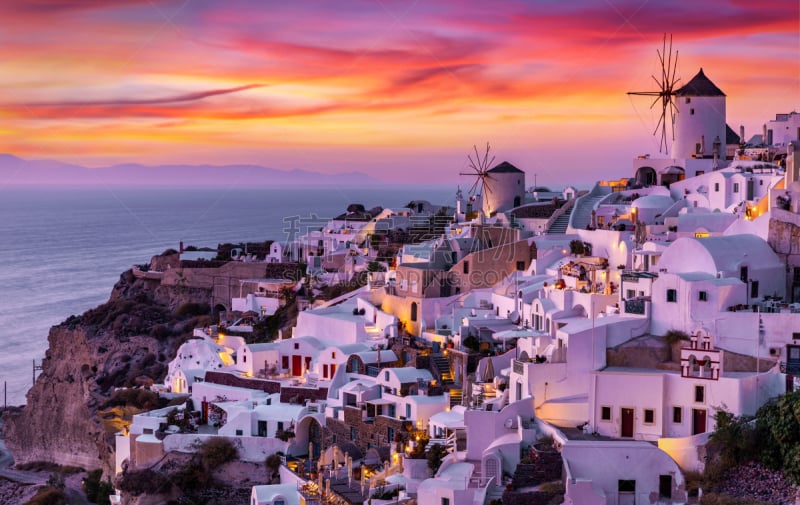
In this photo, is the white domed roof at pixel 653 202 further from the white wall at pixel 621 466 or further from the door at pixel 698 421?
the white wall at pixel 621 466

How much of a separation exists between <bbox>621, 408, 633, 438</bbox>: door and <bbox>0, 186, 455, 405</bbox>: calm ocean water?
106ft

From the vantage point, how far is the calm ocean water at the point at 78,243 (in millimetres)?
56625

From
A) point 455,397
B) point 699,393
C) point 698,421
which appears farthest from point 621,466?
point 455,397

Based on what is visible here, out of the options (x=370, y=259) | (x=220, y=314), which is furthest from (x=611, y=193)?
(x=220, y=314)

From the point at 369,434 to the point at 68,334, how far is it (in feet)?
68.3

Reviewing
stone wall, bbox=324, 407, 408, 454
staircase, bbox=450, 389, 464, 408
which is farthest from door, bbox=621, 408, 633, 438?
stone wall, bbox=324, 407, 408, 454

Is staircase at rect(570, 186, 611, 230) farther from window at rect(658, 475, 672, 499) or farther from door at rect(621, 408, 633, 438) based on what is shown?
window at rect(658, 475, 672, 499)

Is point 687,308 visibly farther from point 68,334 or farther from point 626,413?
point 68,334

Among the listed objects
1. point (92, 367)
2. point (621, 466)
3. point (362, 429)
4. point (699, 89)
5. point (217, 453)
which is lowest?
point (92, 367)

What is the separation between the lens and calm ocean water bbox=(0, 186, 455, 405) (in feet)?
186

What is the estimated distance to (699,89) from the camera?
31.9m

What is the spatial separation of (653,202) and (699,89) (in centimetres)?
585

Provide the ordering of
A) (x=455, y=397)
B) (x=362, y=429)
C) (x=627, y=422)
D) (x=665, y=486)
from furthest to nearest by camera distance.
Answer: (x=362, y=429), (x=455, y=397), (x=627, y=422), (x=665, y=486)

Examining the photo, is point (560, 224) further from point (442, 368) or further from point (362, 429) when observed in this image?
point (362, 429)
